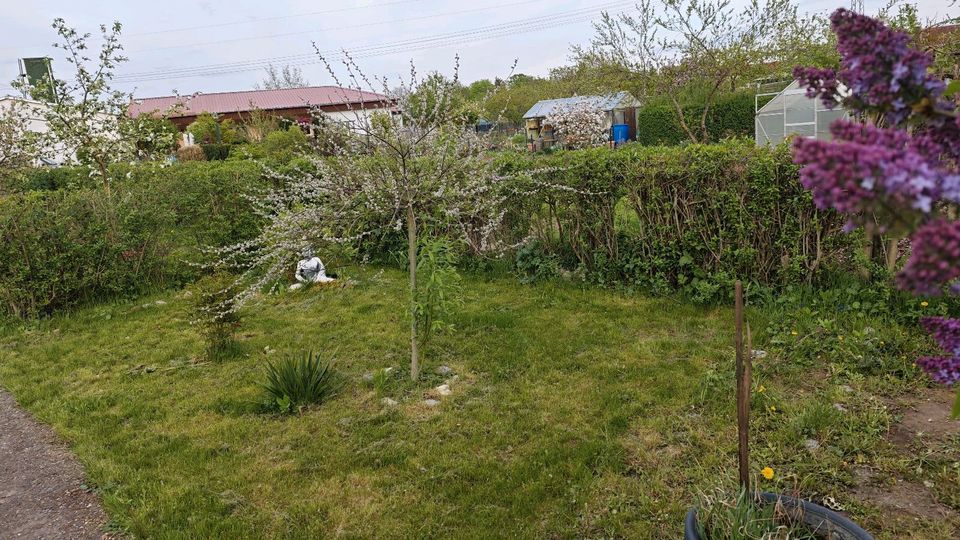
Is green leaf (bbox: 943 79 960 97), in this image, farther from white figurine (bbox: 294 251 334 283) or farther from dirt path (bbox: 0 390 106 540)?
white figurine (bbox: 294 251 334 283)

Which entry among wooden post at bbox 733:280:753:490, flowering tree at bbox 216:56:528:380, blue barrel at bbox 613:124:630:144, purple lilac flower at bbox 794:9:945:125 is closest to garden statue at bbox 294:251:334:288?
flowering tree at bbox 216:56:528:380

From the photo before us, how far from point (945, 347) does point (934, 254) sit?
62 centimetres

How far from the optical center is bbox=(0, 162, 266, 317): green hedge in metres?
6.27

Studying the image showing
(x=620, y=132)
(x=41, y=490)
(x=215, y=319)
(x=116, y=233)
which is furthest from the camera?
(x=620, y=132)

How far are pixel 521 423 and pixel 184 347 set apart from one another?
3354 mm

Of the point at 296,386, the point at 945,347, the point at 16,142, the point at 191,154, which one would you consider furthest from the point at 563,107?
the point at 945,347

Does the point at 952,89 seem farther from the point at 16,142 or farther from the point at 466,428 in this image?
the point at 16,142

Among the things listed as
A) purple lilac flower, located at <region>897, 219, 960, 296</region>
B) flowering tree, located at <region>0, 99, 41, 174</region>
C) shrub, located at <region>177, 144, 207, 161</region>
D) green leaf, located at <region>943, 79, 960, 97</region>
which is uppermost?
flowering tree, located at <region>0, 99, 41, 174</region>

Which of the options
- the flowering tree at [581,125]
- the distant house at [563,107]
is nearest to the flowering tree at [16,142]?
the flowering tree at [581,125]

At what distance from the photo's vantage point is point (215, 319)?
4949 millimetres

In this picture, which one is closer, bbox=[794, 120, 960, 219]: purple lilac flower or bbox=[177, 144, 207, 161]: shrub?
bbox=[794, 120, 960, 219]: purple lilac flower

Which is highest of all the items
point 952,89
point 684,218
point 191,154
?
point 191,154

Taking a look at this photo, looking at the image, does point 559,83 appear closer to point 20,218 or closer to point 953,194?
point 20,218

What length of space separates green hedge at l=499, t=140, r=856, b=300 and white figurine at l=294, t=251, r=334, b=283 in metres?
2.48
